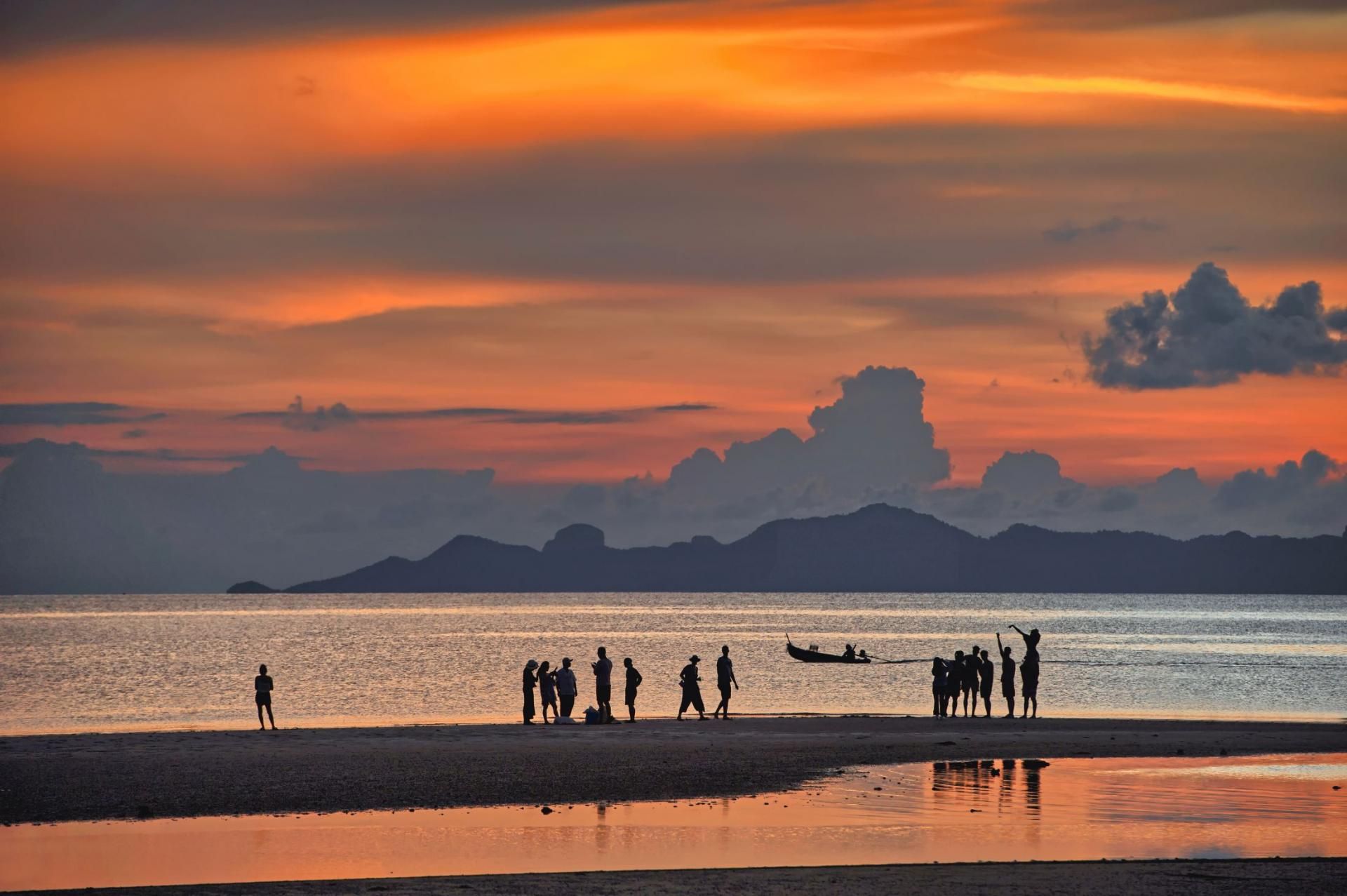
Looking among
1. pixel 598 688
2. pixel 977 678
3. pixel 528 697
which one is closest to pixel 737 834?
pixel 598 688

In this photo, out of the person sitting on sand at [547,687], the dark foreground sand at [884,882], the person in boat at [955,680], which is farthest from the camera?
the person in boat at [955,680]

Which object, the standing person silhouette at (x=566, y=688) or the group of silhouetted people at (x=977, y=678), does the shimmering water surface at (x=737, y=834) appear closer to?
the standing person silhouette at (x=566, y=688)

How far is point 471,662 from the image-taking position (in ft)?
347

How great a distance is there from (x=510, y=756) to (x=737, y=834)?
11.5 metres

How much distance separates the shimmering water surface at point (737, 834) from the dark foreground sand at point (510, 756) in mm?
1713

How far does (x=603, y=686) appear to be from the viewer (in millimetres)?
40094

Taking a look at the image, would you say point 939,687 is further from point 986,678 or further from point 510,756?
point 510,756

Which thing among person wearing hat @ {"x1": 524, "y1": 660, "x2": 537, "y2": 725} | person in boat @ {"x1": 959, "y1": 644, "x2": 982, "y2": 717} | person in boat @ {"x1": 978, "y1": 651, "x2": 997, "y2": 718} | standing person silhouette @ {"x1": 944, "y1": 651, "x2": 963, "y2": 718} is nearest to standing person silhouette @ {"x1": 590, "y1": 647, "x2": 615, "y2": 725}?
person wearing hat @ {"x1": 524, "y1": 660, "x2": 537, "y2": 725}

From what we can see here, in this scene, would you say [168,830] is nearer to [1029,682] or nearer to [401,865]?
[401,865]

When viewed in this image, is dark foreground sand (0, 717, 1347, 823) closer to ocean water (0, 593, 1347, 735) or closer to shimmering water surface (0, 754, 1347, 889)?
shimmering water surface (0, 754, 1347, 889)

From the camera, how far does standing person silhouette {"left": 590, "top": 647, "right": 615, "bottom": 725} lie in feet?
129

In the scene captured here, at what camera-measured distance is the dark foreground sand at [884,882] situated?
57.9 feet

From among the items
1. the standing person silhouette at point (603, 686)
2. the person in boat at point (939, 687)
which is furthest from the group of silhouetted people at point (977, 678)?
the standing person silhouette at point (603, 686)

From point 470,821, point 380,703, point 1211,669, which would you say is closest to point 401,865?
point 470,821
